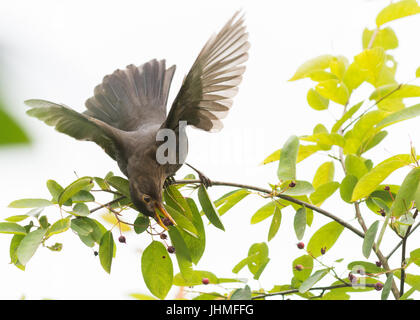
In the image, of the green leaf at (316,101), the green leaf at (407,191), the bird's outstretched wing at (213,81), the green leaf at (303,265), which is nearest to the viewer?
the green leaf at (407,191)

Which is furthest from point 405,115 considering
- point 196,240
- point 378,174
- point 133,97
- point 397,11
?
point 133,97

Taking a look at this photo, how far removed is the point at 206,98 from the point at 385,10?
0.79 metres

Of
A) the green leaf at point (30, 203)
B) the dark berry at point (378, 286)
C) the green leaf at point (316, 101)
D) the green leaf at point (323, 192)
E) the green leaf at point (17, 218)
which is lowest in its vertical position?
the dark berry at point (378, 286)

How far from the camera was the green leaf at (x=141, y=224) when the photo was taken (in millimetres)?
1669

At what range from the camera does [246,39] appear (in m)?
1.81

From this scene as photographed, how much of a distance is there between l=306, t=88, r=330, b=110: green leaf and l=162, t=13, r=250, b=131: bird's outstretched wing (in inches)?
12.5

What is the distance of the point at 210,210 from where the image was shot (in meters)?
1.52

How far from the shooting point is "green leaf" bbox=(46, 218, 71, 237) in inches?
53.9

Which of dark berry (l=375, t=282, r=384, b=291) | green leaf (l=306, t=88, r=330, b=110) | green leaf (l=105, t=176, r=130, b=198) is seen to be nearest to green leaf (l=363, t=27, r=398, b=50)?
green leaf (l=306, t=88, r=330, b=110)

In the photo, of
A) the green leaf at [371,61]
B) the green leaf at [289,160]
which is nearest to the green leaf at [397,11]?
the green leaf at [371,61]

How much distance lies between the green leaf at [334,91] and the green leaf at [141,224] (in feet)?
2.77

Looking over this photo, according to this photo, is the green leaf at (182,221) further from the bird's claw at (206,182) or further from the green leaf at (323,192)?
the green leaf at (323,192)

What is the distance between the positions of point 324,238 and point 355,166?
0.91 feet
